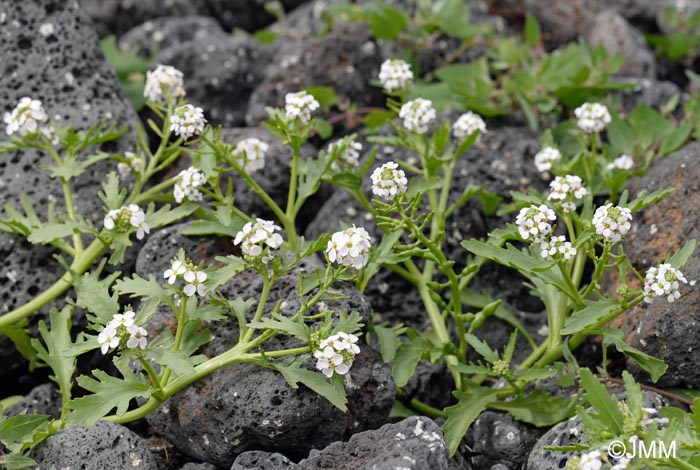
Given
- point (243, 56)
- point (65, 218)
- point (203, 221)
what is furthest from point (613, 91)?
point (65, 218)

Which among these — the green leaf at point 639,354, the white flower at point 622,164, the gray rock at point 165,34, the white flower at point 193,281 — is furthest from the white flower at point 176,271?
the gray rock at point 165,34

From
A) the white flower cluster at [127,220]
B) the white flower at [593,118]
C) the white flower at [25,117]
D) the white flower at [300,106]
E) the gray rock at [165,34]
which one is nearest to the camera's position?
the white flower cluster at [127,220]

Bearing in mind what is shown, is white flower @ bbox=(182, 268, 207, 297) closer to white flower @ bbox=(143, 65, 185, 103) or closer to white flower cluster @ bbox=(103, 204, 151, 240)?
white flower cluster @ bbox=(103, 204, 151, 240)

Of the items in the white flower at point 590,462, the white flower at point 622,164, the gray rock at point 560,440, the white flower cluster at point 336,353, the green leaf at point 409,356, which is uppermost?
the white flower cluster at point 336,353

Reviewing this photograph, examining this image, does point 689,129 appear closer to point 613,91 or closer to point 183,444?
point 613,91

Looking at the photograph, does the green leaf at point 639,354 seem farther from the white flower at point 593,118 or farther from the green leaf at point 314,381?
the white flower at point 593,118

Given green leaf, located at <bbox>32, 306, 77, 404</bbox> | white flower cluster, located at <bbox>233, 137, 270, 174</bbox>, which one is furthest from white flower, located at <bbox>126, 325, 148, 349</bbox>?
white flower cluster, located at <bbox>233, 137, 270, 174</bbox>
